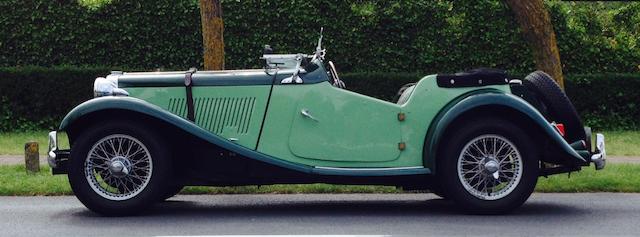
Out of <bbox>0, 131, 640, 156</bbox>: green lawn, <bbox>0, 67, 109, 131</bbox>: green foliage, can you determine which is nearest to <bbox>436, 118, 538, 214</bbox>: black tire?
<bbox>0, 131, 640, 156</bbox>: green lawn

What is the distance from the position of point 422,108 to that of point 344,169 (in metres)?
0.79

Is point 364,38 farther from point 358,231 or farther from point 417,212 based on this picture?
point 358,231

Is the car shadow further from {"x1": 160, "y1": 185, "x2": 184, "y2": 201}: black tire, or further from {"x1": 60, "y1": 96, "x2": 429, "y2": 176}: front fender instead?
{"x1": 60, "y1": 96, "x2": 429, "y2": 176}: front fender

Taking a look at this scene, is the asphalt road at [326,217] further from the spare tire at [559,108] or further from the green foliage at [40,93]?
the green foliage at [40,93]

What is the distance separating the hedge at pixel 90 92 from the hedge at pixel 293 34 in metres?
0.37

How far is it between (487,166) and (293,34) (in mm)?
8703

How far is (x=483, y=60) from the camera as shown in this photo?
1775cm

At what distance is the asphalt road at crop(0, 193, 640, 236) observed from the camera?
838cm

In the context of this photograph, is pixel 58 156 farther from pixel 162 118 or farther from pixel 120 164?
pixel 162 118

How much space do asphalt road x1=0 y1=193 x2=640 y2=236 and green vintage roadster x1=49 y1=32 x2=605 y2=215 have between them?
27 cm

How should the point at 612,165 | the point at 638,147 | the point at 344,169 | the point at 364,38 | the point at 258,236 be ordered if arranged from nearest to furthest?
the point at 258,236 → the point at 344,169 → the point at 612,165 → the point at 638,147 → the point at 364,38

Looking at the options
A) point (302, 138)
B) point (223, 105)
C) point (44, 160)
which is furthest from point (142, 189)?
point (44, 160)

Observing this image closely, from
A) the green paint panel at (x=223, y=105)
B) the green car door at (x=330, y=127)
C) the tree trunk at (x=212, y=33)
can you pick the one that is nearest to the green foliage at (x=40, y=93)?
the tree trunk at (x=212, y=33)

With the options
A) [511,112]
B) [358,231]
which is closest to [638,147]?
[511,112]
